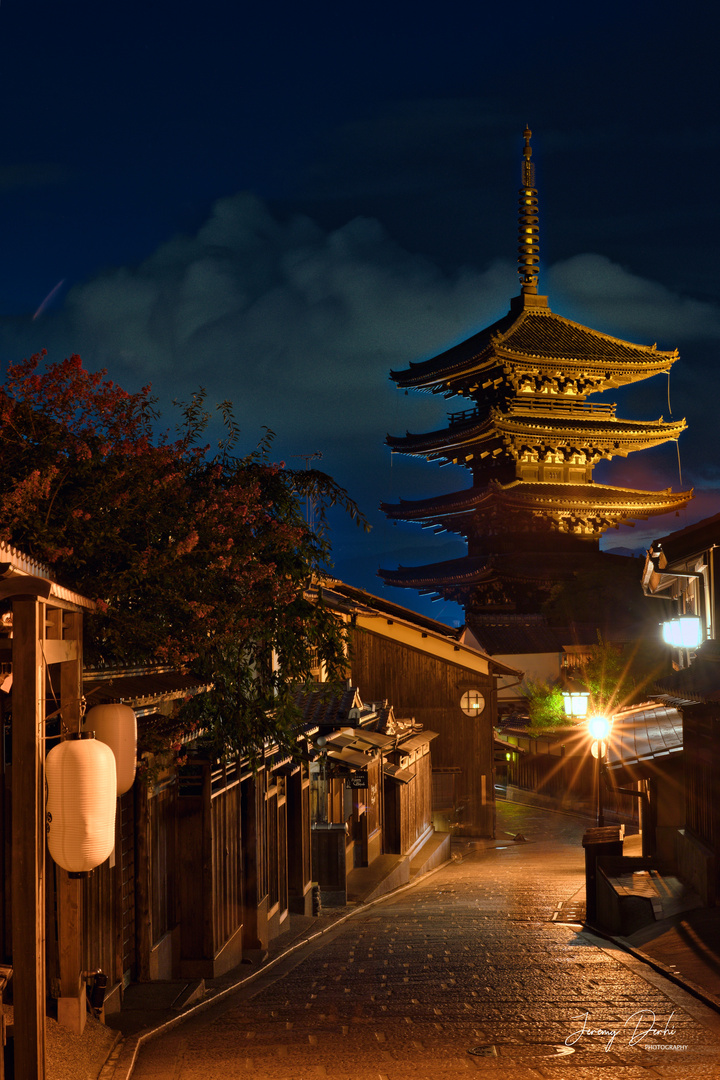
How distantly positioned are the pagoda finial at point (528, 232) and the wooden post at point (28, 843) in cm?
4913

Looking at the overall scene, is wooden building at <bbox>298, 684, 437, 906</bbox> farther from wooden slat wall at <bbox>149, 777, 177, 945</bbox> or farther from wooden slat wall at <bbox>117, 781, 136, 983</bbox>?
wooden slat wall at <bbox>117, 781, 136, 983</bbox>

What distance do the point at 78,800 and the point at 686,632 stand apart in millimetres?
15960

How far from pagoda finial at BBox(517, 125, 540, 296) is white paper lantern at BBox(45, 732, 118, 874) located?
1916 inches

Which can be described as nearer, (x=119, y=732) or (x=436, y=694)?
(x=119, y=732)

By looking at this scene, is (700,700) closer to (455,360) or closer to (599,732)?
(599,732)

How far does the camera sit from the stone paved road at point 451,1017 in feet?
23.2

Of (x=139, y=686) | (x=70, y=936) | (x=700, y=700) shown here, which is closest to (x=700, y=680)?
(x=700, y=700)

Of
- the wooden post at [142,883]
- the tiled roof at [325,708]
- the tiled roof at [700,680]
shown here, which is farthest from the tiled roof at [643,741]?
the wooden post at [142,883]

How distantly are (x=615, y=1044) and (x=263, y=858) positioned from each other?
7293mm

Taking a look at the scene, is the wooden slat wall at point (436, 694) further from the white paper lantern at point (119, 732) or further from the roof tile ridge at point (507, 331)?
the white paper lantern at point (119, 732)

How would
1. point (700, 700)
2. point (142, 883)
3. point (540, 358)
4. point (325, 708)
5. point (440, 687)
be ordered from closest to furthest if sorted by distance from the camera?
point (142, 883), point (700, 700), point (325, 708), point (440, 687), point (540, 358)

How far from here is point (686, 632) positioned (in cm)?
1989

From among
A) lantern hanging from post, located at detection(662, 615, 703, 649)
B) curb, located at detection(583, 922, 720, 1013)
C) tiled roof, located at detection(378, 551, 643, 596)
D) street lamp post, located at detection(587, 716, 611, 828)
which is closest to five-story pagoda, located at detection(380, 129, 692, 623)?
tiled roof, located at detection(378, 551, 643, 596)

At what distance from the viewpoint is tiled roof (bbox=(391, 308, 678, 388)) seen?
163 feet
